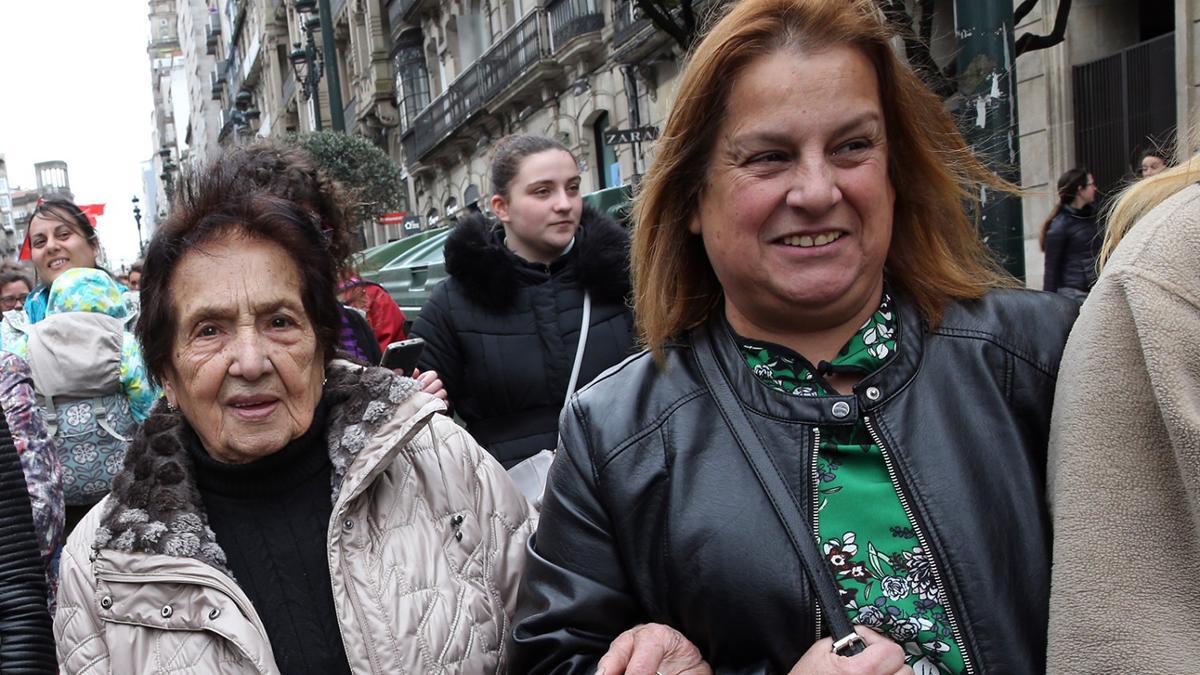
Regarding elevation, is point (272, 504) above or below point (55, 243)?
below

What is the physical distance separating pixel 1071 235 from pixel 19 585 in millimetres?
7233

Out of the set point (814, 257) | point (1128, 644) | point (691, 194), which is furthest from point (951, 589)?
point (691, 194)

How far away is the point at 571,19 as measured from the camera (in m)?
20.7

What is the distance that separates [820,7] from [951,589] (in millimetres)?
884

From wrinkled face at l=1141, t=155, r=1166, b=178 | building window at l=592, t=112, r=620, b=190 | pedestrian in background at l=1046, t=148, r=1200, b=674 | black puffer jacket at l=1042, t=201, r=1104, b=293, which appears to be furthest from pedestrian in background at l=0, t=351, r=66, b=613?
building window at l=592, t=112, r=620, b=190

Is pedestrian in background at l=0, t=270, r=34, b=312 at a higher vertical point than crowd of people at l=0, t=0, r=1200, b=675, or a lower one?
higher

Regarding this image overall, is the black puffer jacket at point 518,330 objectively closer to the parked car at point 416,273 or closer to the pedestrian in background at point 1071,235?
the parked car at point 416,273

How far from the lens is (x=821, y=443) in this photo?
1703 mm

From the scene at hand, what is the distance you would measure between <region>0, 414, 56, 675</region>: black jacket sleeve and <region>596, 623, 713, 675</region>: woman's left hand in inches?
52.9

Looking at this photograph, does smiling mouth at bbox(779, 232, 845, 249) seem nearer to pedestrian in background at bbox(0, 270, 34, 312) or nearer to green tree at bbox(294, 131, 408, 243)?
pedestrian in background at bbox(0, 270, 34, 312)

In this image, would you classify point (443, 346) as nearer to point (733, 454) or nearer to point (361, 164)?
point (733, 454)

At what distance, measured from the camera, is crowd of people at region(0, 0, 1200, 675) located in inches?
58.4

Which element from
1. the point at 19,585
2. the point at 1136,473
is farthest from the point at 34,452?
the point at 1136,473

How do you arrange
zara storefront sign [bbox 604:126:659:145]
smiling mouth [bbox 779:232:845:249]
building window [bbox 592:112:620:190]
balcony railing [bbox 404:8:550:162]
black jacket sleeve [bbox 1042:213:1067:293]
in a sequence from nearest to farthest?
smiling mouth [bbox 779:232:845:249] < black jacket sleeve [bbox 1042:213:1067:293] < zara storefront sign [bbox 604:126:659:145] < building window [bbox 592:112:620:190] < balcony railing [bbox 404:8:550:162]
